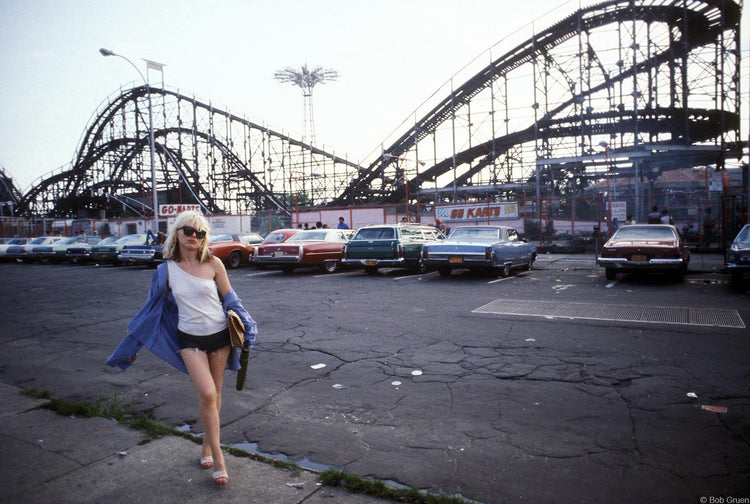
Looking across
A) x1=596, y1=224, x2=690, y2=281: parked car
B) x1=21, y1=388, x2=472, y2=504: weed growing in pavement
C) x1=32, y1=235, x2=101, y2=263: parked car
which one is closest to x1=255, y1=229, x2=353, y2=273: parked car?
x1=596, y1=224, x2=690, y2=281: parked car

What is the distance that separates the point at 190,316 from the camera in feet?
10.5

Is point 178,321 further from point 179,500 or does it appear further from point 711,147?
point 711,147

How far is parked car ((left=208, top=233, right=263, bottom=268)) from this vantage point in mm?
17438

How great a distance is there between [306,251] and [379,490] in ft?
41.5

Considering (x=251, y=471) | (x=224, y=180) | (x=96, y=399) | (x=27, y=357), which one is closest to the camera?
(x=251, y=471)

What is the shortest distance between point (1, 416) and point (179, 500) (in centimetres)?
230

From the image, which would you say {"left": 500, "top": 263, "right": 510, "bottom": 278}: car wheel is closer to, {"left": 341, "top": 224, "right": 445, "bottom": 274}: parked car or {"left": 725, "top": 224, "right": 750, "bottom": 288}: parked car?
{"left": 341, "top": 224, "right": 445, "bottom": 274}: parked car

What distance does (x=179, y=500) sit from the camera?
2822 mm

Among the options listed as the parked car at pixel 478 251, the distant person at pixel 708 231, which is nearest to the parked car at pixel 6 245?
the parked car at pixel 478 251

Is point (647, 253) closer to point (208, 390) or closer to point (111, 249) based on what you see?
point (208, 390)

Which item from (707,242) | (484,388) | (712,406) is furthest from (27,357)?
(707,242)

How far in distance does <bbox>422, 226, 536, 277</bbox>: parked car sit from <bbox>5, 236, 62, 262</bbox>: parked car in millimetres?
21555

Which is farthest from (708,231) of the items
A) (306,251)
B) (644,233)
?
(306,251)

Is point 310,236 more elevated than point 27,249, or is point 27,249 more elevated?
point 310,236
